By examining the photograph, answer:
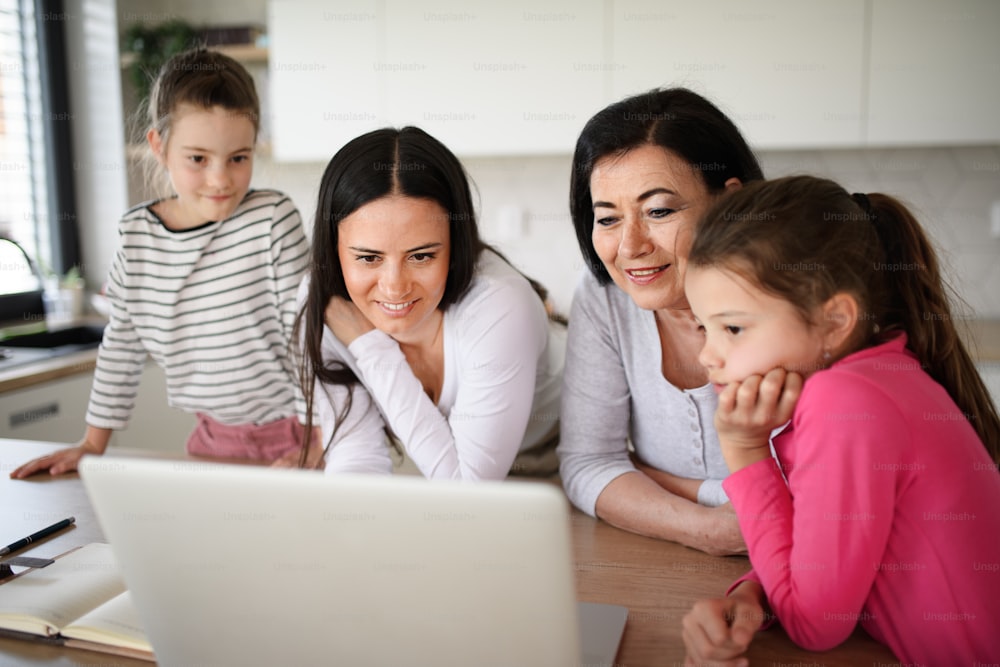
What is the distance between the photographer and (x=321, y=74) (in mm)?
2795

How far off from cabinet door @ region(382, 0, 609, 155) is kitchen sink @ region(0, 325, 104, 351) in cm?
133

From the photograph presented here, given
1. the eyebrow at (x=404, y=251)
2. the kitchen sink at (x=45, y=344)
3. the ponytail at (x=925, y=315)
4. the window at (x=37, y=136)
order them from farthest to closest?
the window at (x=37, y=136)
the kitchen sink at (x=45, y=344)
the eyebrow at (x=404, y=251)
the ponytail at (x=925, y=315)

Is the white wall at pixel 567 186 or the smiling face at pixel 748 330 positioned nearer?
the smiling face at pixel 748 330

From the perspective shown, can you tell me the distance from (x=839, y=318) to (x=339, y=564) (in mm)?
555

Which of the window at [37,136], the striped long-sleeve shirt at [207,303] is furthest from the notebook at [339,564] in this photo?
the window at [37,136]

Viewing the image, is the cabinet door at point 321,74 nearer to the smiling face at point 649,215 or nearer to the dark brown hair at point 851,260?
the smiling face at point 649,215

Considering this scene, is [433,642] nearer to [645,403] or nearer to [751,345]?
[751,345]

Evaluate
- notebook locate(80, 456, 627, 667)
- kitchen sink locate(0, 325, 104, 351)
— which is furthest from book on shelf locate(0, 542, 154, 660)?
kitchen sink locate(0, 325, 104, 351)

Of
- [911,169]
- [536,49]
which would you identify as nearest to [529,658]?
[536,49]

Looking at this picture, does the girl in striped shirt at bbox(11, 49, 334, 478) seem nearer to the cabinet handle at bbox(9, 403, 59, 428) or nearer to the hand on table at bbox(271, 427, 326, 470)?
the hand on table at bbox(271, 427, 326, 470)

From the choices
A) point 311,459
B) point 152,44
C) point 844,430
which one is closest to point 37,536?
point 311,459

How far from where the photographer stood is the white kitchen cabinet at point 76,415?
2305mm

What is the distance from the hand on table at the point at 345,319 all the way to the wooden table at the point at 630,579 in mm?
463

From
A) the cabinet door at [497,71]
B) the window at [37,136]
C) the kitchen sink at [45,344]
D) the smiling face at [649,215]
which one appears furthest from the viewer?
the window at [37,136]
